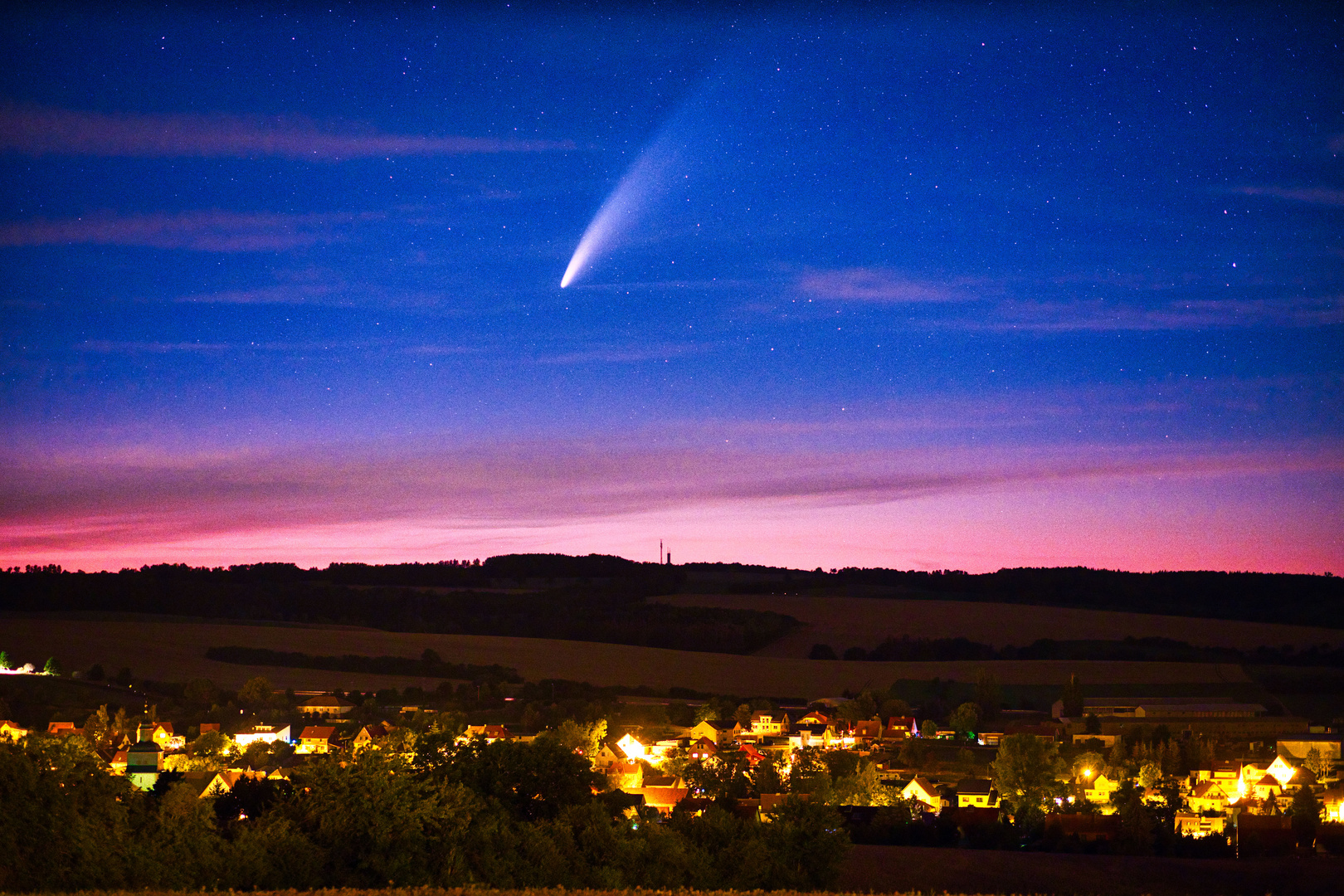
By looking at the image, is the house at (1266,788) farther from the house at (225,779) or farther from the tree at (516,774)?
the house at (225,779)

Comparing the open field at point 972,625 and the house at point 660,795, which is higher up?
the open field at point 972,625

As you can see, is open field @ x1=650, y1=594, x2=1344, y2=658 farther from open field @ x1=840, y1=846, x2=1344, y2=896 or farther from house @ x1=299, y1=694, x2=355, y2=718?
open field @ x1=840, y1=846, x2=1344, y2=896

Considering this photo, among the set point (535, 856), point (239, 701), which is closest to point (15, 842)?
point (535, 856)

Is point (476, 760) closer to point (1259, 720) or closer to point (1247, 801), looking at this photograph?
point (1247, 801)

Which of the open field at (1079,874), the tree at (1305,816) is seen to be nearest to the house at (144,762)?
the open field at (1079,874)

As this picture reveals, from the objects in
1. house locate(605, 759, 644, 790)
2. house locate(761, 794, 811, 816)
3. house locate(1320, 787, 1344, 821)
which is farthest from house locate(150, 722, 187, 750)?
house locate(1320, 787, 1344, 821)

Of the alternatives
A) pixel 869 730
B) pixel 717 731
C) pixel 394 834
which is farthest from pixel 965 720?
pixel 394 834
